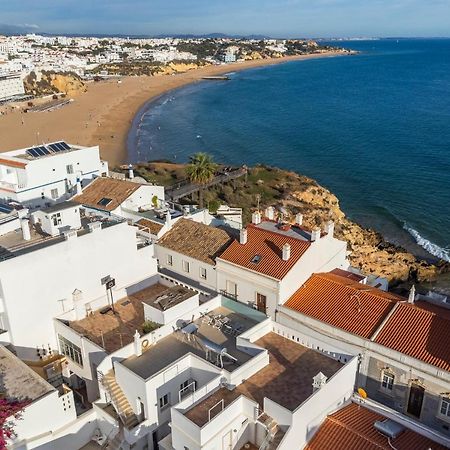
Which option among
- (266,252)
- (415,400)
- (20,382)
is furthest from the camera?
(266,252)

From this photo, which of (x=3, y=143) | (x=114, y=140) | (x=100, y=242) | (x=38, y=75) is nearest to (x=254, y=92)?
(x=38, y=75)

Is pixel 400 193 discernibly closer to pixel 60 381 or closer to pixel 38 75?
pixel 60 381

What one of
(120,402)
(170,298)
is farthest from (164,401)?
(170,298)

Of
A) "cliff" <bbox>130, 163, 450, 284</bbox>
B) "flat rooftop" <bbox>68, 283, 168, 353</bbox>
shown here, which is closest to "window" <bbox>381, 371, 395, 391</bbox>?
"flat rooftop" <bbox>68, 283, 168, 353</bbox>

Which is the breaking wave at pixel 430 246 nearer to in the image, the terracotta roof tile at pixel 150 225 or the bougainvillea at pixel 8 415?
the terracotta roof tile at pixel 150 225

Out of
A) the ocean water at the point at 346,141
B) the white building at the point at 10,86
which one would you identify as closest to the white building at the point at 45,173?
the ocean water at the point at 346,141

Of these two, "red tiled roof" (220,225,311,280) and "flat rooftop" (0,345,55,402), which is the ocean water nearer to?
"red tiled roof" (220,225,311,280)

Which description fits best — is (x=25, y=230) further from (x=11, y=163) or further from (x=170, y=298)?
(x=11, y=163)
